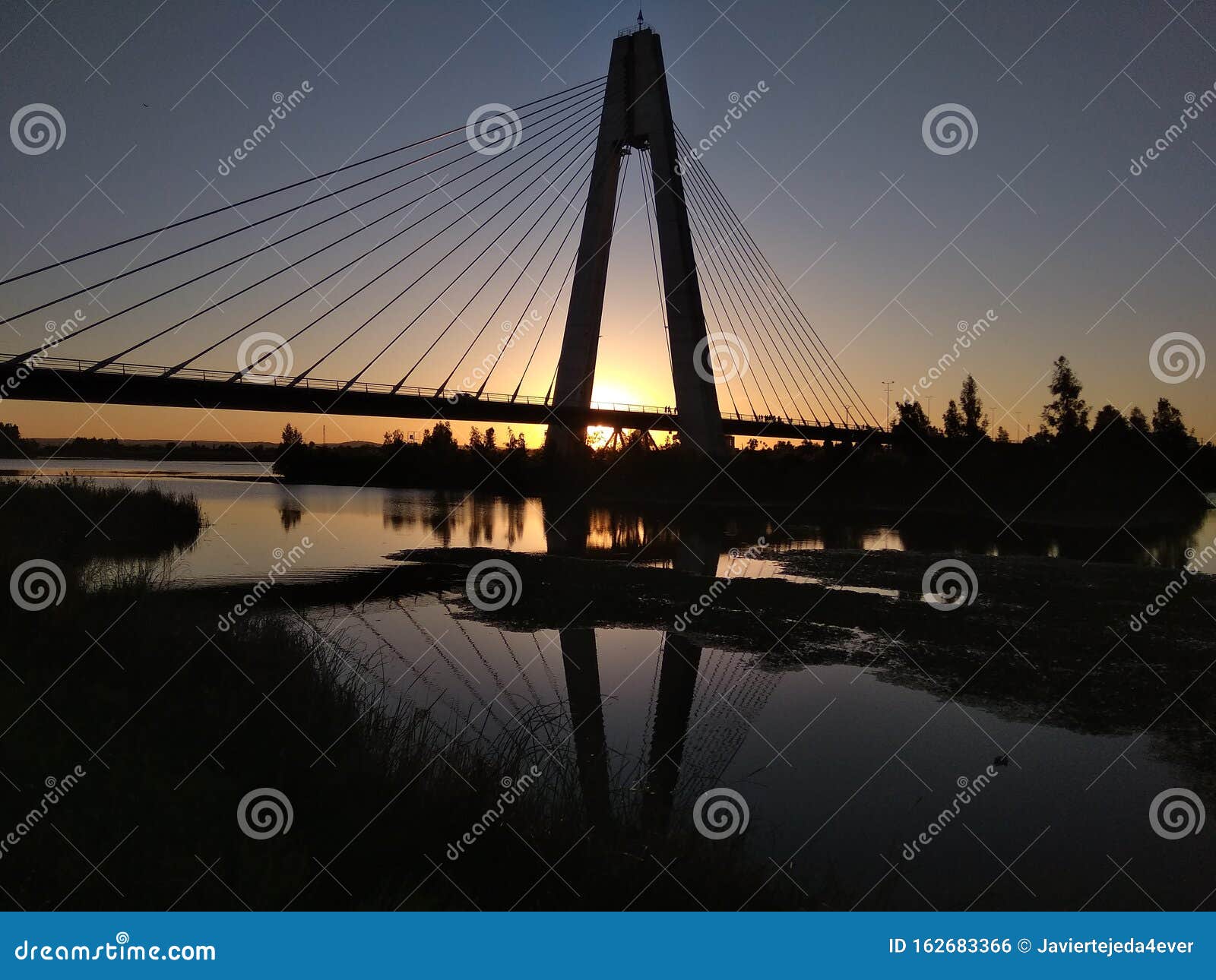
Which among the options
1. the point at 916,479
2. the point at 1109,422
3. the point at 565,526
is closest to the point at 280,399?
the point at 565,526

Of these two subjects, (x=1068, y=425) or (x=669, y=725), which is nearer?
(x=669, y=725)

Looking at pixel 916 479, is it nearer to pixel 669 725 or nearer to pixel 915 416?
pixel 915 416

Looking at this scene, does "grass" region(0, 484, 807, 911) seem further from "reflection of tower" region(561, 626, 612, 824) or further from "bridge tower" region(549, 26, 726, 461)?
"bridge tower" region(549, 26, 726, 461)

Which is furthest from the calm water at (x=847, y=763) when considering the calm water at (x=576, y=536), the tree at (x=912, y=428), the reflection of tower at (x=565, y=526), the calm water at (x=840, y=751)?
the tree at (x=912, y=428)

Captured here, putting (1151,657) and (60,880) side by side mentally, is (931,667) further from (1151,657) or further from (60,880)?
(60,880)

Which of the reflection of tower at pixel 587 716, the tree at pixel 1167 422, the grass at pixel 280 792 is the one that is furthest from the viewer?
the tree at pixel 1167 422

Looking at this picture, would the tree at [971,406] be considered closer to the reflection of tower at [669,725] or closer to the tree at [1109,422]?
the tree at [1109,422]

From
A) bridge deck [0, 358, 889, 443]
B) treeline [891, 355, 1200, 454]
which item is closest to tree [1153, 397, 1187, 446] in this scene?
treeline [891, 355, 1200, 454]

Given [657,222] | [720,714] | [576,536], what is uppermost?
[657,222]
